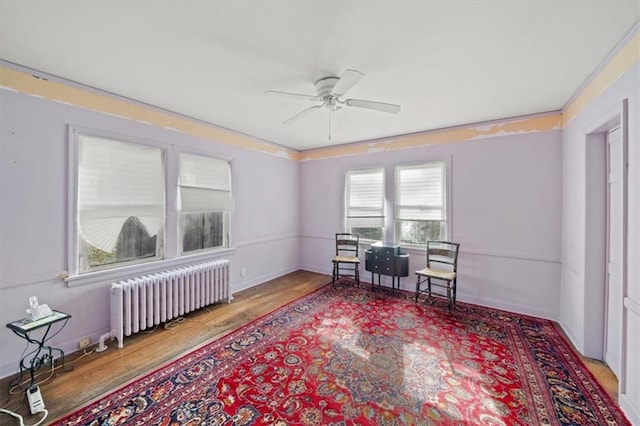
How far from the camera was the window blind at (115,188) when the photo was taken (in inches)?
103

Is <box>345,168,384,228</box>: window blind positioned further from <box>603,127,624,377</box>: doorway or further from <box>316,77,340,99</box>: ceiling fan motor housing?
<box>603,127,624,377</box>: doorway

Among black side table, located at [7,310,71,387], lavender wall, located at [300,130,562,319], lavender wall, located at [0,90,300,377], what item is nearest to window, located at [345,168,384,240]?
lavender wall, located at [300,130,562,319]

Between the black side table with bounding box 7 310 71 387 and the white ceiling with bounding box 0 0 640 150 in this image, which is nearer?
the white ceiling with bounding box 0 0 640 150

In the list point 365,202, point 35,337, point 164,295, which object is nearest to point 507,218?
point 365,202

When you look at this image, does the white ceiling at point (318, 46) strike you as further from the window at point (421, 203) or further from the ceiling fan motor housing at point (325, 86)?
the window at point (421, 203)

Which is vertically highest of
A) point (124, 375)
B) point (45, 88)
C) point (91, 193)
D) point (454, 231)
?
point (45, 88)

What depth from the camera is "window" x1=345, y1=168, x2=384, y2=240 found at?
15.3 feet

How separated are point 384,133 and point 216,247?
3.38 m

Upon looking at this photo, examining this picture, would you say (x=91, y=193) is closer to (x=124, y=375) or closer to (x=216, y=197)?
(x=216, y=197)

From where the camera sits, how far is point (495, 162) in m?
3.54

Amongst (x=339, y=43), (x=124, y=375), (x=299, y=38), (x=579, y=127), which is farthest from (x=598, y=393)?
(x=124, y=375)

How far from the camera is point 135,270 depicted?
2938mm

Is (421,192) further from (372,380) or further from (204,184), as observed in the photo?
(204,184)

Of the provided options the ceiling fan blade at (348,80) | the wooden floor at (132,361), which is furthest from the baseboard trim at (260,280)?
the ceiling fan blade at (348,80)
